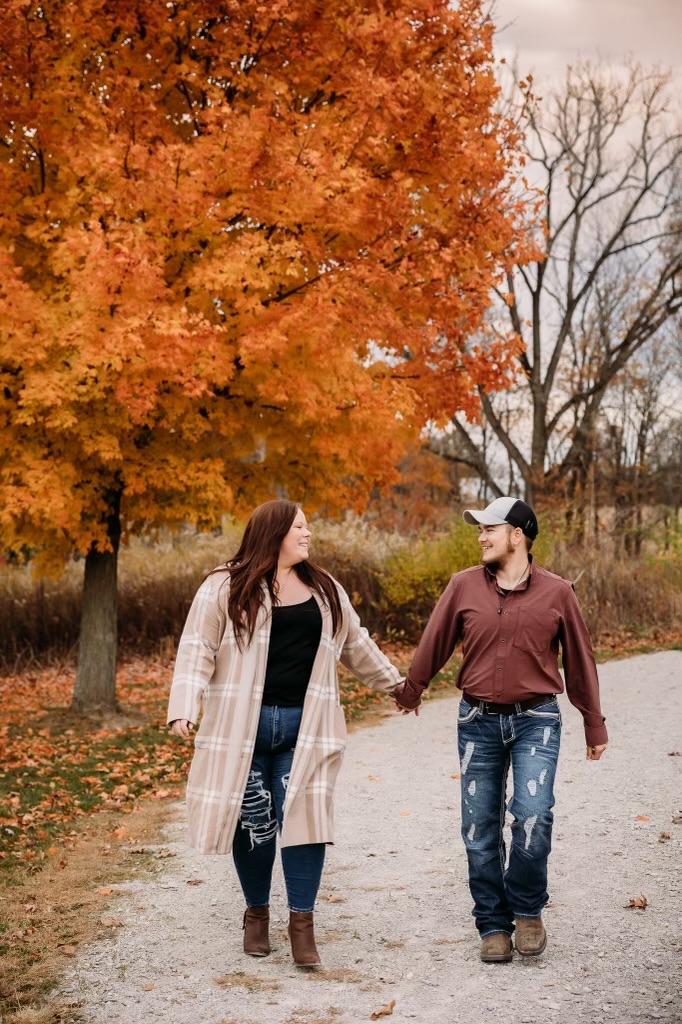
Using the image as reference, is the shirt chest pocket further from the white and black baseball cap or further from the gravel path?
the gravel path

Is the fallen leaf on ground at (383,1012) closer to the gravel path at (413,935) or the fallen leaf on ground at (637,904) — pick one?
the gravel path at (413,935)

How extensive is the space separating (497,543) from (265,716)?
1.18 metres

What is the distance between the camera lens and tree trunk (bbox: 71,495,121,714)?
35.1 ft

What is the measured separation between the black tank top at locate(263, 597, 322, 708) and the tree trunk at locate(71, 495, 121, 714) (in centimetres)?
652

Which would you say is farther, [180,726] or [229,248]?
[229,248]

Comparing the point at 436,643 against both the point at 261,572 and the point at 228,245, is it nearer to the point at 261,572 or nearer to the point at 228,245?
the point at 261,572

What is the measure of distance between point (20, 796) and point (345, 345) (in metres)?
4.33

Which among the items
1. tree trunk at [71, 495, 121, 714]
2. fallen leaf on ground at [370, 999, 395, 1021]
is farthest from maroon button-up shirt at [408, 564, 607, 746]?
tree trunk at [71, 495, 121, 714]

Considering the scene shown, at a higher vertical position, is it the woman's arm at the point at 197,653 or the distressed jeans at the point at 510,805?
the woman's arm at the point at 197,653

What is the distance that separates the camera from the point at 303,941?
4270 millimetres

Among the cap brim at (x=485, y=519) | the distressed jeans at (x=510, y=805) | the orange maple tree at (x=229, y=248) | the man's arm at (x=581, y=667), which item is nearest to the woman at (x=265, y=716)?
the distressed jeans at (x=510, y=805)

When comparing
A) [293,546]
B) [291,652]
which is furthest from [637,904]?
[293,546]

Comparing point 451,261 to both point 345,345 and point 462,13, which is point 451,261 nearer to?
point 345,345

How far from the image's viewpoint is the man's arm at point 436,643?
4629 mm
